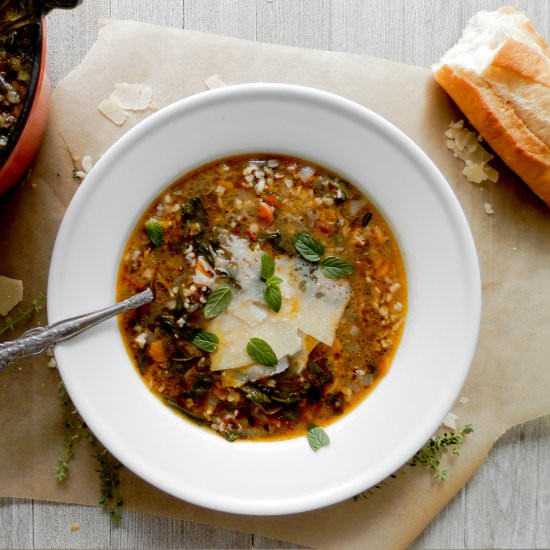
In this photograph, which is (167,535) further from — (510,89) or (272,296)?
(510,89)

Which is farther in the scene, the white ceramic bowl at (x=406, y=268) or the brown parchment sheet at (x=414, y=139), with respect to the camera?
the brown parchment sheet at (x=414, y=139)

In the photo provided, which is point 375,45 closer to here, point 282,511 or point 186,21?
point 186,21

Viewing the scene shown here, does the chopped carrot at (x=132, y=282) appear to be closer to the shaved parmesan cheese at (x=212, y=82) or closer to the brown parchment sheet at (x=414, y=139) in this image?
the brown parchment sheet at (x=414, y=139)

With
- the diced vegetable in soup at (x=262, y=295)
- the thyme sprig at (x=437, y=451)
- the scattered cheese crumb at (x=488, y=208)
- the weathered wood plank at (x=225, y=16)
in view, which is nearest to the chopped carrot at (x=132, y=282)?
the diced vegetable in soup at (x=262, y=295)

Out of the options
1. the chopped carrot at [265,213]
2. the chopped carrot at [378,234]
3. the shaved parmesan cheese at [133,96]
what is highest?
the shaved parmesan cheese at [133,96]

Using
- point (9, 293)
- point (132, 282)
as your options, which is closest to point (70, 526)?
point (9, 293)

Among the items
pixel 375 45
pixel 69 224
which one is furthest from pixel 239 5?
pixel 69 224
